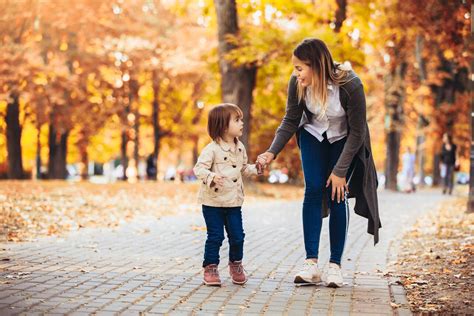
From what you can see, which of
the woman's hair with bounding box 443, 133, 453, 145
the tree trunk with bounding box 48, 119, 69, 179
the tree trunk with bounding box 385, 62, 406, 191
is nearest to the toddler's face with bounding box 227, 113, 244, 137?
the woman's hair with bounding box 443, 133, 453, 145

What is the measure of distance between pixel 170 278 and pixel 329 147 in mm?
1656

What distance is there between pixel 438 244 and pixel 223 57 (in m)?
11.4

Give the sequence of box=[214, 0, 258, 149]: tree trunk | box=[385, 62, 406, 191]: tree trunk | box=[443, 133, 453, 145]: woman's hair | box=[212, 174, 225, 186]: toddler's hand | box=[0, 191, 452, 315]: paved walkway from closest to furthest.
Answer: box=[0, 191, 452, 315]: paved walkway < box=[212, 174, 225, 186]: toddler's hand < box=[214, 0, 258, 149]: tree trunk < box=[443, 133, 453, 145]: woman's hair < box=[385, 62, 406, 191]: tree trunk

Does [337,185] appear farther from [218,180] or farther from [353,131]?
[218,180]

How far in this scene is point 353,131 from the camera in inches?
221

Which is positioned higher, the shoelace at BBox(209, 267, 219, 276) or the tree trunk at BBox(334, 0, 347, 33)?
the tree trunk at BBox(334, 0, 347, 33)

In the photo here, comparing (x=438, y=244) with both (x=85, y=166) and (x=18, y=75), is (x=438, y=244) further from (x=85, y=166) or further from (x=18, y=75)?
(x=85, y=166)

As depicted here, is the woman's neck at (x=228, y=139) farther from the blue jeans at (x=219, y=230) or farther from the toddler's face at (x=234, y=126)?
the blue jeans at (x=219, y=230)

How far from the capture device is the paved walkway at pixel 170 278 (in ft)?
16.2

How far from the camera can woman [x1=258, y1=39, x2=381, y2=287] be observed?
5.62 metres

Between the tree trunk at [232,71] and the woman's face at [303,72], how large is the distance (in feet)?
43.2

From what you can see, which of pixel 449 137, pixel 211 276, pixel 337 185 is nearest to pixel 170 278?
pixel 211 276

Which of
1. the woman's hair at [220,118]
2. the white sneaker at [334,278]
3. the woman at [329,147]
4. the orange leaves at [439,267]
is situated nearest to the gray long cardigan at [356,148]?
the woman at [329,147]

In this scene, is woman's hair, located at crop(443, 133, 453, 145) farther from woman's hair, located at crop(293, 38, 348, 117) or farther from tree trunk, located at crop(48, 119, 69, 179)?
woman's hair, located at crop(293, 38, 348, 117)
